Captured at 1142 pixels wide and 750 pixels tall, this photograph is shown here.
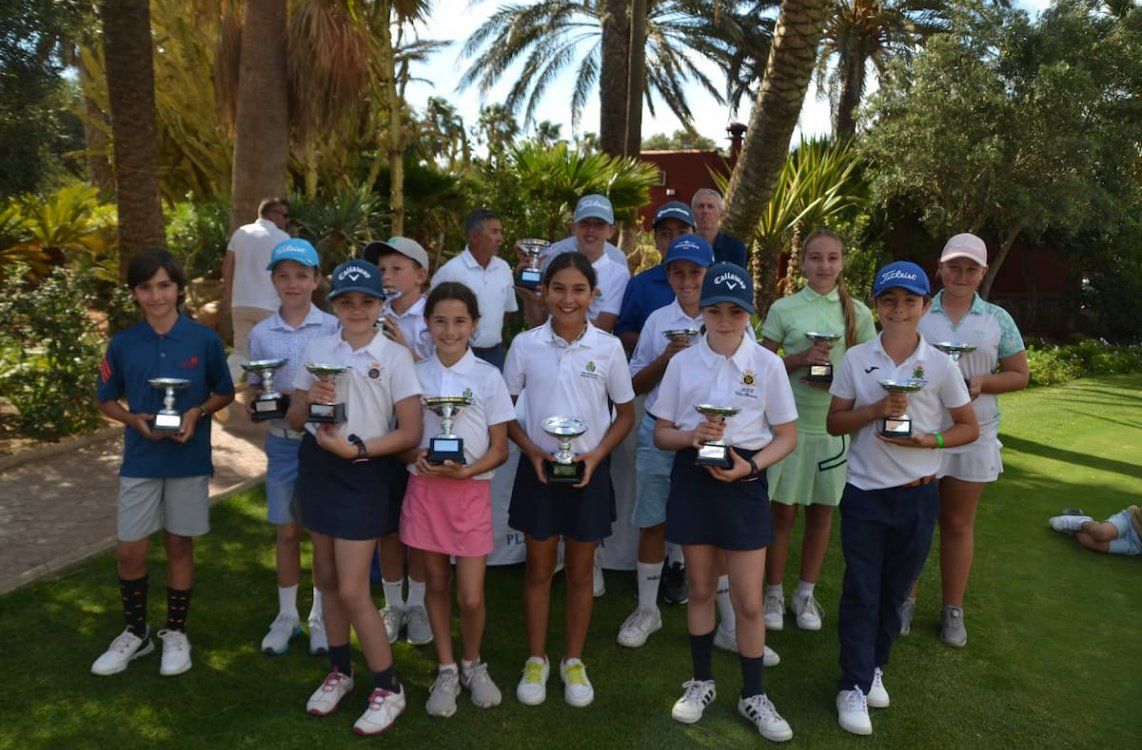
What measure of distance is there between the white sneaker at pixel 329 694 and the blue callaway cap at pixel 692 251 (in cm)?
248

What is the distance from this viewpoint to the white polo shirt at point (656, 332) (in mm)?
4305

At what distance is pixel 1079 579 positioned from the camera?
5.46m

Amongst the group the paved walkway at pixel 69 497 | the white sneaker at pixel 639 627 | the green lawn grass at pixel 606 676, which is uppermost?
the paved walkway at pixel 69 497

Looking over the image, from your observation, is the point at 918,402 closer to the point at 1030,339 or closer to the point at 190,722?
the point at 190,722

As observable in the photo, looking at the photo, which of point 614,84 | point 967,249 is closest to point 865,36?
point 614,84

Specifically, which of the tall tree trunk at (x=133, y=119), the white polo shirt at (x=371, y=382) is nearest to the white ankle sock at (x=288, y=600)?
the white polo shirt at (x=371, y=382)

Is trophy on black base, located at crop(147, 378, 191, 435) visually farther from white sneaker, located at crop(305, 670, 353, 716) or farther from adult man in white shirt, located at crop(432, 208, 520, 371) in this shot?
adult man in white shirt, located at crop(432, 208, 520, 371)

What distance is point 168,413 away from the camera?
3586 millimetres

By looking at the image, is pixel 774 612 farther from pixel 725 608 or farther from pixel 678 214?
pixel 678 214

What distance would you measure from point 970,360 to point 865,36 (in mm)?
19717

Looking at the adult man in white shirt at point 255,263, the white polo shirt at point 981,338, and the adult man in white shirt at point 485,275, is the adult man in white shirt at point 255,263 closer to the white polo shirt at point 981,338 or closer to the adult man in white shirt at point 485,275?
the adult man in white shirt at point 485,275

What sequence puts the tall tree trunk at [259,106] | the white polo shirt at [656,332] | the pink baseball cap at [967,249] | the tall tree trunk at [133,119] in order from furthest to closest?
the tall tree trunk at [259,106] < the tall tree trunk at [133,119] < the white polo shirt at [656,332] < the pink baseball cap at [967,249]

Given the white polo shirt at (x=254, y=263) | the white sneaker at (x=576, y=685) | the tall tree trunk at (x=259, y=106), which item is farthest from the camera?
the tall tree trunk at (x=259, y=106)

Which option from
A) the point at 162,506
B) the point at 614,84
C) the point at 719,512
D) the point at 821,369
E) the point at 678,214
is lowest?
the point at 162,506
